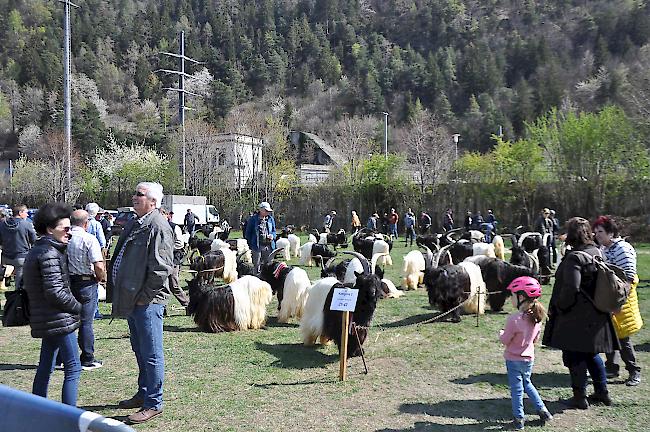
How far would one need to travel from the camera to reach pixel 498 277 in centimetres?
965

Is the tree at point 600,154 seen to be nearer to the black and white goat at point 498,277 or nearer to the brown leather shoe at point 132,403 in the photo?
the black and white goat at point 498,277

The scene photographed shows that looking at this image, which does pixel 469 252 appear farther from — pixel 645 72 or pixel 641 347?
pixel 645 72

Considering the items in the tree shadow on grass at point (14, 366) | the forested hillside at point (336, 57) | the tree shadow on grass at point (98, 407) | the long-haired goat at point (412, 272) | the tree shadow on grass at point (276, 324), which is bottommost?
the tree shadow on grass at point (98, 407)

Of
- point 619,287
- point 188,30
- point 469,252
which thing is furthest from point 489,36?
point 619,287

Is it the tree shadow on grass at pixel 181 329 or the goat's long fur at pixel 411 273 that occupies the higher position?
the goat's long fur at pixel 411 273

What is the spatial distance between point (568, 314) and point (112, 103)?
95.6m

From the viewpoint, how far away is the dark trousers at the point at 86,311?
5.66 meters

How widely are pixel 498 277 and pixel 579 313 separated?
479cm

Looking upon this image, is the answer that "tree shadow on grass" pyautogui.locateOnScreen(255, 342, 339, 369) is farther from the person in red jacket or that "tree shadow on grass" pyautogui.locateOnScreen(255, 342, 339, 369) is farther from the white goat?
the person in red jacket

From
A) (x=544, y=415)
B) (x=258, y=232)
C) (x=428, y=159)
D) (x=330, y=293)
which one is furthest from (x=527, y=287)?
(x=428, y=159)

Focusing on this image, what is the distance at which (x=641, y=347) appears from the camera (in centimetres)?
725

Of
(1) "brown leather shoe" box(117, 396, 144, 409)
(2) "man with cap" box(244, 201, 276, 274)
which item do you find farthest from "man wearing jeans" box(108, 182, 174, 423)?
(2) "man with cap" box(244, 201, 276, 274)

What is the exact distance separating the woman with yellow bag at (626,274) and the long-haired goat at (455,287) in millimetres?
3237

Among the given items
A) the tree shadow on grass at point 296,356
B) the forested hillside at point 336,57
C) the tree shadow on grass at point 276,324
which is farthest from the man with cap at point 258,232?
the forested hillside at point 336,57
